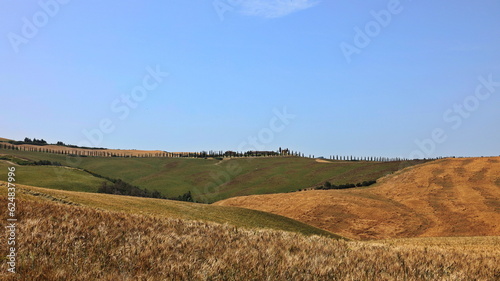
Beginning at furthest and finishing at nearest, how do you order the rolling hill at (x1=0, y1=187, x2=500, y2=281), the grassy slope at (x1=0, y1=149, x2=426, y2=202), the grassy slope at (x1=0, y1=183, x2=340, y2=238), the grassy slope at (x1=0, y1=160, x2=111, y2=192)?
the grassy slope at (x1=0, y1=149, x2=426, y2=202), the grassy slope at (x1=0, y1=160, x2=111, y2=192), the grassy slope at (x1=0, y1=183, x2=340, y2=238), the rolling hill at (x1=0, y1=187, x2=500, y2=281)

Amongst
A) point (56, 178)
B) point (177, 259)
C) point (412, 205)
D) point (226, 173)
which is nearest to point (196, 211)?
point (177, 259)

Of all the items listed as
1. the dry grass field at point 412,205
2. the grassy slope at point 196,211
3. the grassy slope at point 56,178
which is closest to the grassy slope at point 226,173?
the dry grass field at point 412,205

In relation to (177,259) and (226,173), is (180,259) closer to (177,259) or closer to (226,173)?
(177,259)

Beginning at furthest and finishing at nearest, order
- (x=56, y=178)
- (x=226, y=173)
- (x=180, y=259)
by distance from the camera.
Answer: (x=226, y=173), (x=56, y=178), (x=180, y=259)

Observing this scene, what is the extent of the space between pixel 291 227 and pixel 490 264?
27109 mm

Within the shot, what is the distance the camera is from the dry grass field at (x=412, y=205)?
4853 cm

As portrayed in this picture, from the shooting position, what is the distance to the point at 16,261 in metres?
8.05

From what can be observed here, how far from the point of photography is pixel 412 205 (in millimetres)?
57500

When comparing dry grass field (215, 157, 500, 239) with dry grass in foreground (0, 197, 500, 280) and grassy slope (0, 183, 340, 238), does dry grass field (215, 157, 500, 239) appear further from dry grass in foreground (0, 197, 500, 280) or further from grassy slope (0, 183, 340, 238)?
dry grass in foreground (0, 197, 500, 280)

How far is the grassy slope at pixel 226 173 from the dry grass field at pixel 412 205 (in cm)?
1504

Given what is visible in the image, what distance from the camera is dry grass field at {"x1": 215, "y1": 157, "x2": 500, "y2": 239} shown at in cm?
4853

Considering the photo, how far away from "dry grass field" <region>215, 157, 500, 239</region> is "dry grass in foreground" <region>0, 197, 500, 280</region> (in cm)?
3706

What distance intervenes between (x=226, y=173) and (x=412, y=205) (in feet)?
259

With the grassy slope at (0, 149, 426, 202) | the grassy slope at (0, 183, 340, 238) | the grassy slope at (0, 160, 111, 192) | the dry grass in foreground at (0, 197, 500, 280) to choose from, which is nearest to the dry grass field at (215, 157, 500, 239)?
the grassy slope at (0, 183, 340, 238)
